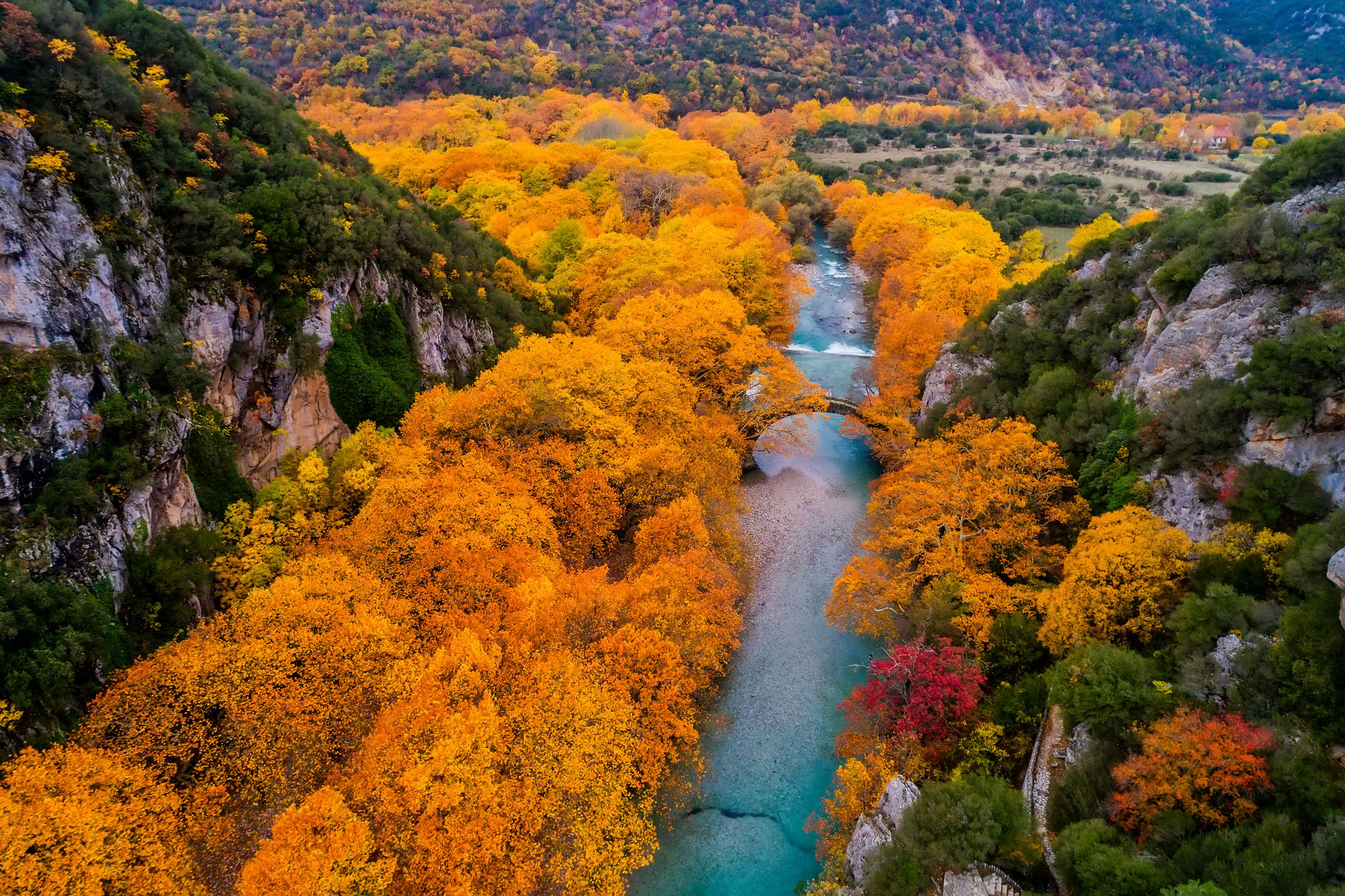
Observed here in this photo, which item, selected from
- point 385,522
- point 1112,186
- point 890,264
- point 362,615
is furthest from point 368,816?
point 1112,186

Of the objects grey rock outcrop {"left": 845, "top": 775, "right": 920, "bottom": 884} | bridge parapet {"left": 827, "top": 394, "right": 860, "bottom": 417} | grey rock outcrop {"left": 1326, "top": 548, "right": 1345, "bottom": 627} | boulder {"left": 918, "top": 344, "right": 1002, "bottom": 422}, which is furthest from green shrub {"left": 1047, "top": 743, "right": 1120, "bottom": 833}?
bridge parapet {"left": 827, "top": 394, "right": 860, "bottom": 417}

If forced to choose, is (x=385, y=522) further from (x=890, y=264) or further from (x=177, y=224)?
(x=890, y=264)

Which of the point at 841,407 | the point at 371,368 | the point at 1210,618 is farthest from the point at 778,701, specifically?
the point at 841,407

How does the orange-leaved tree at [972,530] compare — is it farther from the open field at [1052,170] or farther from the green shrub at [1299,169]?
the open field at [1052,170]

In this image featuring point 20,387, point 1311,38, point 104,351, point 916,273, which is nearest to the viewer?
point 20,387

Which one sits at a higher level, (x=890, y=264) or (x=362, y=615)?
(x=362, y=615)

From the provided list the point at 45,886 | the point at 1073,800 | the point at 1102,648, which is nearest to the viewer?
the point at 45,886

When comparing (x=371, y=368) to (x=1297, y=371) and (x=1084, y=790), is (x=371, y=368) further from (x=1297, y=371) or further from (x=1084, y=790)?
(x=1297, y=371)
